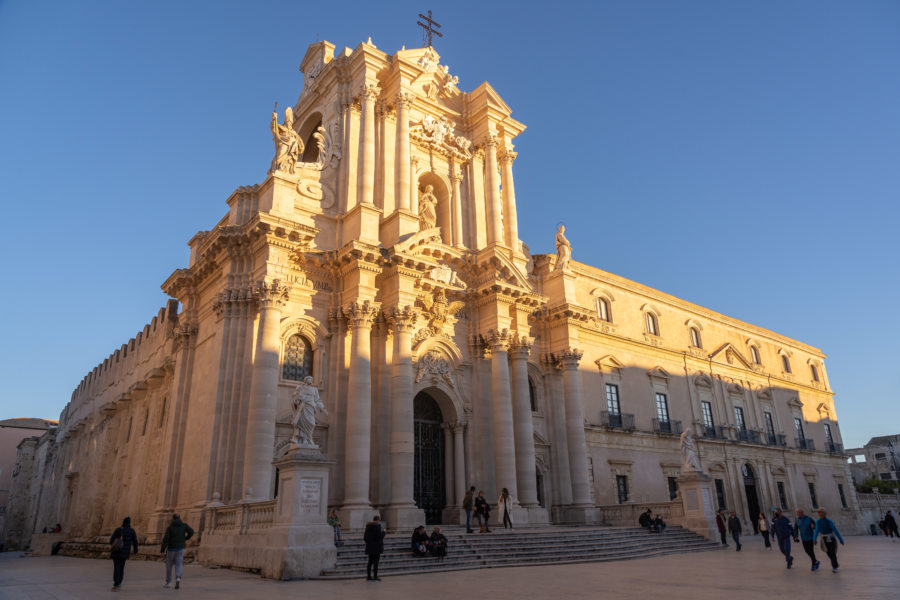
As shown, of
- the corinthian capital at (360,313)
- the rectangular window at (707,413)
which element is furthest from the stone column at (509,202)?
the rectangular window at (707,413)

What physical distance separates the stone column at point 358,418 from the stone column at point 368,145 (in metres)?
4.14

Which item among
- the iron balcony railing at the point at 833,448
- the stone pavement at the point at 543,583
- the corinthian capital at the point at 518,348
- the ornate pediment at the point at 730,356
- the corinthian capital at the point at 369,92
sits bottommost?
the stone pavement at the point at 543,583

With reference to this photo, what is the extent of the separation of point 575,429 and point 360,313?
35.5 feet

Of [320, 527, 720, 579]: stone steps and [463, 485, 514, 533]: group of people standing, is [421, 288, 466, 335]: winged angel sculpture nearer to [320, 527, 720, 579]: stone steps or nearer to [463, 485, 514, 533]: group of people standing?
[463, 485, 514, 533]: group of people standing

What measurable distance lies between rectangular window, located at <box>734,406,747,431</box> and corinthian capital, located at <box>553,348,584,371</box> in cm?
1492

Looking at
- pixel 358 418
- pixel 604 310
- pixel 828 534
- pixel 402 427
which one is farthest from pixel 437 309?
pixel 828 534

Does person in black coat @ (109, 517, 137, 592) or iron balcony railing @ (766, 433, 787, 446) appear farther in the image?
iron balcony railing @ (766, 433, 787, 446)

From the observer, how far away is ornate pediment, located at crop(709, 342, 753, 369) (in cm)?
3700

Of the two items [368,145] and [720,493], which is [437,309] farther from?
[720,493]

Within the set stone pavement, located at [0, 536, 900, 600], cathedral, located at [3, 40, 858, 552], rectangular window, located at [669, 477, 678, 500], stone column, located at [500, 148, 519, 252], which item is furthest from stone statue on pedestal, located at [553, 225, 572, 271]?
stone pavement, located at [0, 536, 900, 600]

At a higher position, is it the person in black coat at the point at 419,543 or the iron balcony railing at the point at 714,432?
the iron balcony railing at the point at 714,432

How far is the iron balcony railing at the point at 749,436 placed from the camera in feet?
118

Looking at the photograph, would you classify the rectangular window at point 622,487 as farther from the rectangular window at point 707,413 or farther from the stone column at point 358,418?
the stone column at point 358,418

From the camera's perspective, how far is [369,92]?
78.0 feet
